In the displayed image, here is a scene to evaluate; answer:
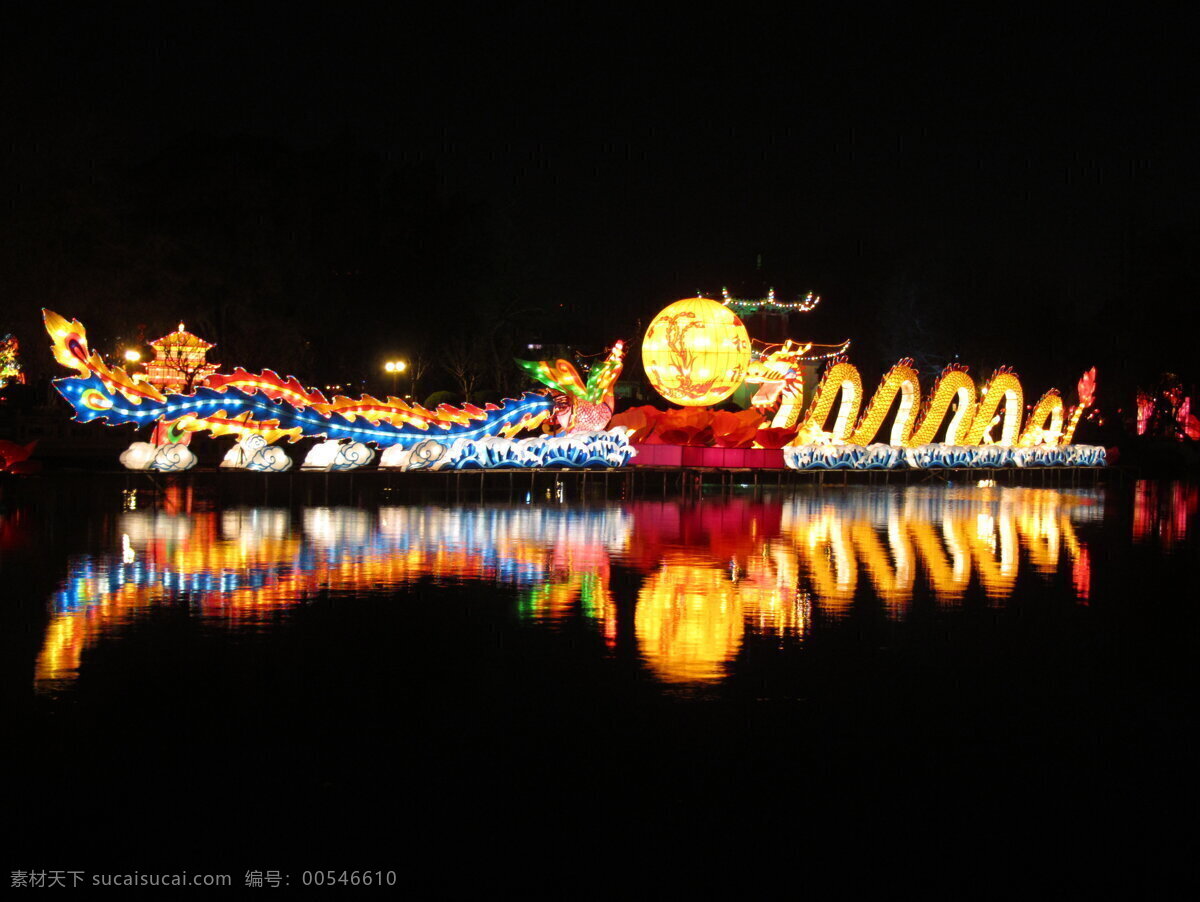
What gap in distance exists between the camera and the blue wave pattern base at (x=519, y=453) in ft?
78.6

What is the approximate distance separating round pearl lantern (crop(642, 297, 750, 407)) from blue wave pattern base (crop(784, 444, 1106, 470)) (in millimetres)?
2126

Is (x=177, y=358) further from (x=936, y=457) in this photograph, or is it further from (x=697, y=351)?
(x=936, y=457)

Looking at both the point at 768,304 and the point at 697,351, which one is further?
the point at 768,304

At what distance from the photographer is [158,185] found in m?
33.6

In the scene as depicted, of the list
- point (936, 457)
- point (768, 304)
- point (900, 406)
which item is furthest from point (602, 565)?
point (768, 304)

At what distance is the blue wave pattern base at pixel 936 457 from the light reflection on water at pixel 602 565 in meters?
6.71

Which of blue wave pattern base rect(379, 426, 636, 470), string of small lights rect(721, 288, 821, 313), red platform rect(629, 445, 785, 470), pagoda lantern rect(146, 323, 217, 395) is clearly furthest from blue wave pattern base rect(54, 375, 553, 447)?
string of small lights rect(721, 288, 821, 313)

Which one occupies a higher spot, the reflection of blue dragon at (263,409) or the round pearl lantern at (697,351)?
the round pearl lantern at (697,351)

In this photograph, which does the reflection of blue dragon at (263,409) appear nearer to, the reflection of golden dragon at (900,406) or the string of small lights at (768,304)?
the reflection of golden dragon at (900,406)

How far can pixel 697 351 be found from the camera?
2798cm

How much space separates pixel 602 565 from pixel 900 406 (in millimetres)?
17908

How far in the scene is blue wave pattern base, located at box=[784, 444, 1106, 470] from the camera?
1155 inches

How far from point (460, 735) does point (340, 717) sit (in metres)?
0.77

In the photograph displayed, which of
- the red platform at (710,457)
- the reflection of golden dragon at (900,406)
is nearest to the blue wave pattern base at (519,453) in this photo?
the red platform at (710,457)
